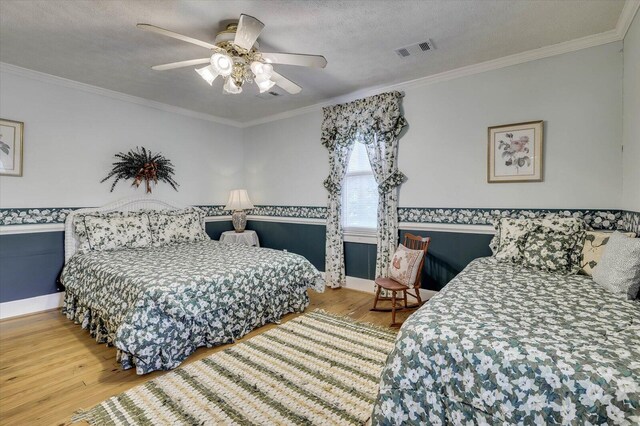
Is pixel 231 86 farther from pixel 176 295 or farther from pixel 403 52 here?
pixel 176 295

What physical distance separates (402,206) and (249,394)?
2.54 m

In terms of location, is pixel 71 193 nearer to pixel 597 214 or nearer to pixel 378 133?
pixel 378 133

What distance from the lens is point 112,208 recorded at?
3807mm

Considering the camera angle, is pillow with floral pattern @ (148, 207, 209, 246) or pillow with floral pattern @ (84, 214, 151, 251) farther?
pillow with floral pattern @ (148, 207, 209, 246)

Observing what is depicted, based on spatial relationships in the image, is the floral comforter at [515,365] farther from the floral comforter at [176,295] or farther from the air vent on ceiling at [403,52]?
the air vent on ceiling at [403,52]

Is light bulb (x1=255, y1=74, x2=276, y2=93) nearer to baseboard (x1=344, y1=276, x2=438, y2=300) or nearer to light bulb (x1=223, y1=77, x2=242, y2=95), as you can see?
light bulb (x1=223, y1=77, x2=242, y2=95)

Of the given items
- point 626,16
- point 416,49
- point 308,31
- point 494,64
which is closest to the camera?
point 626,16

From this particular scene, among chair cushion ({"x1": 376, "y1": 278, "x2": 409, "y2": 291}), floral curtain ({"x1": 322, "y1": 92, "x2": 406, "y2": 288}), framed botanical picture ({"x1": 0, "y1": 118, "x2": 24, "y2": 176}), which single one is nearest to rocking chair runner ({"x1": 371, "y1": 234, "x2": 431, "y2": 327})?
chair cushion ({"x1": 376, "y1": 278, "x2": 409, "y2": 291})

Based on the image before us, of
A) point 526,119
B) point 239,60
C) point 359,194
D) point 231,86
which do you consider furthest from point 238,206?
point 526,119

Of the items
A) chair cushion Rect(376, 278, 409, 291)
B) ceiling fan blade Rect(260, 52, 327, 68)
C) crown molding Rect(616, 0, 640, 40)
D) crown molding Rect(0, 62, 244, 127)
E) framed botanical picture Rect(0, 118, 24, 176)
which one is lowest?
chair cushion Rect(376, 278, 409, 291)

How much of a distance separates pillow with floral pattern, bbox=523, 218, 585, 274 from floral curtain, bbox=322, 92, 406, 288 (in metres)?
1.44

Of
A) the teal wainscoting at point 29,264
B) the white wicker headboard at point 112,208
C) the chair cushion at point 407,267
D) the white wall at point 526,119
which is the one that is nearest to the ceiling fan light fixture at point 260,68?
the white wall at point 526,119

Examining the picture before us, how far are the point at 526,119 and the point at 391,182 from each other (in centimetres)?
141

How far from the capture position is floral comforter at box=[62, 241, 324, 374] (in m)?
2.14
